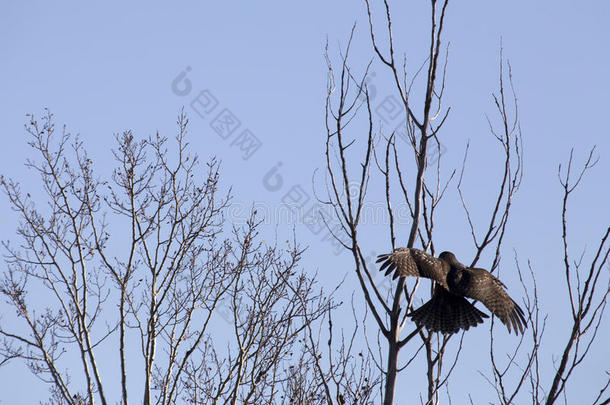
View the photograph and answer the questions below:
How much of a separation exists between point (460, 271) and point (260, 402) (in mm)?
3263

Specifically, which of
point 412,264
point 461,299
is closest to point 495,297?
point 461,299

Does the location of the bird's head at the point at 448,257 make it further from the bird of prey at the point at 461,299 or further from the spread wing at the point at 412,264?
the spread wing at the point at 412,264

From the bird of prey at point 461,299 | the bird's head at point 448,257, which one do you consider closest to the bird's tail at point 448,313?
the bird of prey at point 461,299

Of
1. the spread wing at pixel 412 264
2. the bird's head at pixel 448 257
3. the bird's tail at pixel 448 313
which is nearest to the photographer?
the spread wing at pixel 412 264

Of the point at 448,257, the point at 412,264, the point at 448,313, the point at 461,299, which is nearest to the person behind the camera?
the point at 412,264

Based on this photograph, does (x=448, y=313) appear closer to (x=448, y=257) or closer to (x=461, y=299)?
(x=461, y=299)

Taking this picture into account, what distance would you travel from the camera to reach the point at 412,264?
4.66 metres

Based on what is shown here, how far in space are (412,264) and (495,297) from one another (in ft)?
4.29

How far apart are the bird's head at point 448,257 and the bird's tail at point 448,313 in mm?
317

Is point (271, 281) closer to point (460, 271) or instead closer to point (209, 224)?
point (209, 224)

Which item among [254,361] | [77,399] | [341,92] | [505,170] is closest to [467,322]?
[505,170]

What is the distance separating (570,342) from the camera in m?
3.50

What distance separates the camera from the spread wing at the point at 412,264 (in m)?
4.61

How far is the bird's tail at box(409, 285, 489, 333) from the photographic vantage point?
5.18m
